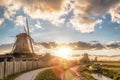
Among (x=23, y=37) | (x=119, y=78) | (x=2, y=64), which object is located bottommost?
(x=119, y=78)

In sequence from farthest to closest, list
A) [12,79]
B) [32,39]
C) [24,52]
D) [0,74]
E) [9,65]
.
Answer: [32,39] < [24,52] < [9,65] < [12,79] < [0,74]

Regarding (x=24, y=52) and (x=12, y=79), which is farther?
(x=24, y=52)

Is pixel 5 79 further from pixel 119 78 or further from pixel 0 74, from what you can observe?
pixel 119 78

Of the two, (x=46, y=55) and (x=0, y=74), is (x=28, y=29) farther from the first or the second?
(x=0, y=74)

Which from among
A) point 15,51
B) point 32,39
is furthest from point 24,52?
point 32,39

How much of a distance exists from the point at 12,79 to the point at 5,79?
5.83 ft

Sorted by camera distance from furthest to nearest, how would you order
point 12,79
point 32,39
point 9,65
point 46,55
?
1. point 46,55
2. point 32,39
3. point 9,65
4. point 12,79

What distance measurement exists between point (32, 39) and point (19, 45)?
16501 mm

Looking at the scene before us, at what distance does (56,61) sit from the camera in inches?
5773

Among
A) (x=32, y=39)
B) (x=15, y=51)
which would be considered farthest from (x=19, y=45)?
(x=32, y=39)

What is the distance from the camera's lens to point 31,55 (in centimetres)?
9850

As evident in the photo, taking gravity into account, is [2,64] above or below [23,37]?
below

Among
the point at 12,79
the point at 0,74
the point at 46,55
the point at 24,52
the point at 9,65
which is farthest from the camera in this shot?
the point at 46,55

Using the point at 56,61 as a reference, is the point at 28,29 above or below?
above
